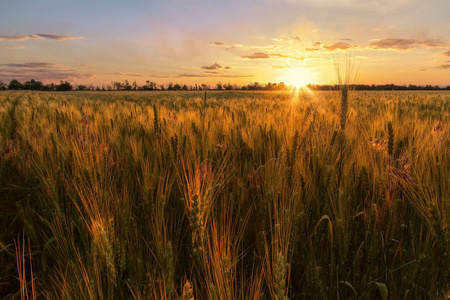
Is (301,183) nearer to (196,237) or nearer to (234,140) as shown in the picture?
(196,237)

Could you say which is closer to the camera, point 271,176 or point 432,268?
point 432,268

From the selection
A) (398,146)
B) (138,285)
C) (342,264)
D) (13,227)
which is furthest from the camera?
(398,146)

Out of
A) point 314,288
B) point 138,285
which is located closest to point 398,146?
point 314,288

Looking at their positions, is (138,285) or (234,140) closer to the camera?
(138,285)

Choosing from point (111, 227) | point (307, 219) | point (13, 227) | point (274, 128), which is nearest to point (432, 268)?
point (307, 219)

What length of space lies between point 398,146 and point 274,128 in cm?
124

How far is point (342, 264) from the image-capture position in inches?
44.7

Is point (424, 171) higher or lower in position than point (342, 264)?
higher

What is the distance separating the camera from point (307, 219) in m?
1.40

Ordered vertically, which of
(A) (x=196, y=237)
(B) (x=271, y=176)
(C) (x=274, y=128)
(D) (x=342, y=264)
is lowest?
(D) (x=342, y=264)

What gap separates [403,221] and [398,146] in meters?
1.43

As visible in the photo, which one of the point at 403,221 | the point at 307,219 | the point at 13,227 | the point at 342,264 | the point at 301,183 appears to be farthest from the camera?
the point at 13,227

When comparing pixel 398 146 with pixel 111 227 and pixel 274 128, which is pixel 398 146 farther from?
pixel 111 227

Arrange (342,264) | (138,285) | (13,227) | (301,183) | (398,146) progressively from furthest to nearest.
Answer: (398,146)
(13,227)
(301,183)
(342,264)
(138,285)
